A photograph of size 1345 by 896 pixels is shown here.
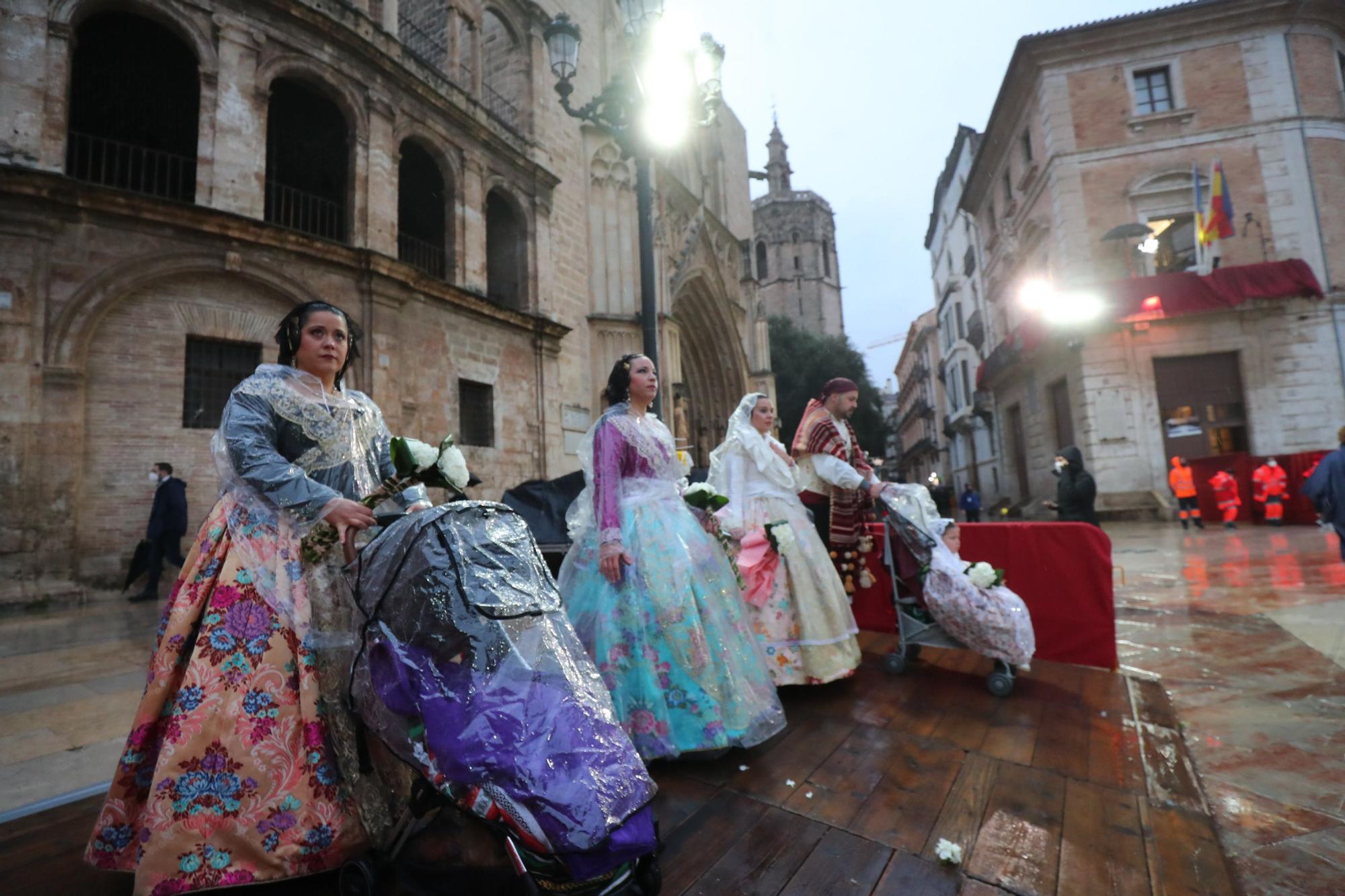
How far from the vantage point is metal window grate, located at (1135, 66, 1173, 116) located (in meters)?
15.4

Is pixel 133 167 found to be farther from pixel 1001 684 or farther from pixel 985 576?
pixel 1001 684

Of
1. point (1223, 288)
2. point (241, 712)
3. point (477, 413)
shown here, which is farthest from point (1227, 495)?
point (241, 712)

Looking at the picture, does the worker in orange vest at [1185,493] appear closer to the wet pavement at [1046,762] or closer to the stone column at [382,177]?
the wet pavement at [1046,762]

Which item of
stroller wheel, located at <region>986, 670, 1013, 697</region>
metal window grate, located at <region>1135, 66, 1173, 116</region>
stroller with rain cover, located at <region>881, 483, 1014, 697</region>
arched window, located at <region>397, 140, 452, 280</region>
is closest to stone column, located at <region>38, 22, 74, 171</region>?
arched window, located at <region>397, 140, 452, 280</region>

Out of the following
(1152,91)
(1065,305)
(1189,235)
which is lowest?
(1065,305)

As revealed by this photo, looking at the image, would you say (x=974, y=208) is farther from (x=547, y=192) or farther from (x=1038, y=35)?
(x=547, y=192)

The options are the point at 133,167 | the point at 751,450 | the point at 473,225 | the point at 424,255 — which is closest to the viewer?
the point at 751,450

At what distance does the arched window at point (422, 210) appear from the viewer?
11.5 metres

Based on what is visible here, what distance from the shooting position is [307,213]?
1042cm

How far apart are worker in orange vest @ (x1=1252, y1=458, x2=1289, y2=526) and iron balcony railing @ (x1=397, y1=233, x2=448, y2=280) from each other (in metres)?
16.8

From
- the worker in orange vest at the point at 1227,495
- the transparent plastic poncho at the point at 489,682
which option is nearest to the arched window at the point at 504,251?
the transparent plastic poncho at the point at 489,682

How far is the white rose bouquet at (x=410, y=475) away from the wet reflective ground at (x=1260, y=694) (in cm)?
252

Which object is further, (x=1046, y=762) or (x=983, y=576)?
(x=983, y=576)

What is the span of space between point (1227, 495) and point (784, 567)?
13.9m
